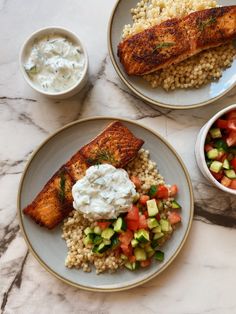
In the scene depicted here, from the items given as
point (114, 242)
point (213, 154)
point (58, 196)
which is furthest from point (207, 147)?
point (58, 196)

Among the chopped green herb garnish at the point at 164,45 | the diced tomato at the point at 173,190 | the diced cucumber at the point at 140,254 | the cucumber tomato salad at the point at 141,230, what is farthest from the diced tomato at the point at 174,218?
the chopped green herb garnish at the point at 164,45

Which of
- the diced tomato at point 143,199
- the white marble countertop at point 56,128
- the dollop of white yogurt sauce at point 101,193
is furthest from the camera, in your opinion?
the white marble countertop at point 56,128

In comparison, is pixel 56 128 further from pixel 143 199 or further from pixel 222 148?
pixel 222 148

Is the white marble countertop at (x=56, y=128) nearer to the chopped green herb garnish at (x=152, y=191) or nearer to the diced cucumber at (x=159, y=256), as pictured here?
the diced cucumber at (x=159, y=256)

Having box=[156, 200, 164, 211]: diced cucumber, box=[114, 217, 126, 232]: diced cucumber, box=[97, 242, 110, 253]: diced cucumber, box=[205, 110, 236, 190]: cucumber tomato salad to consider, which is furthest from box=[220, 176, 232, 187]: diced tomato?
box=[97, 242, 110, 253]: diced cucumber

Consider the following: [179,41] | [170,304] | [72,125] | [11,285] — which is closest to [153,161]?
[72,125]
